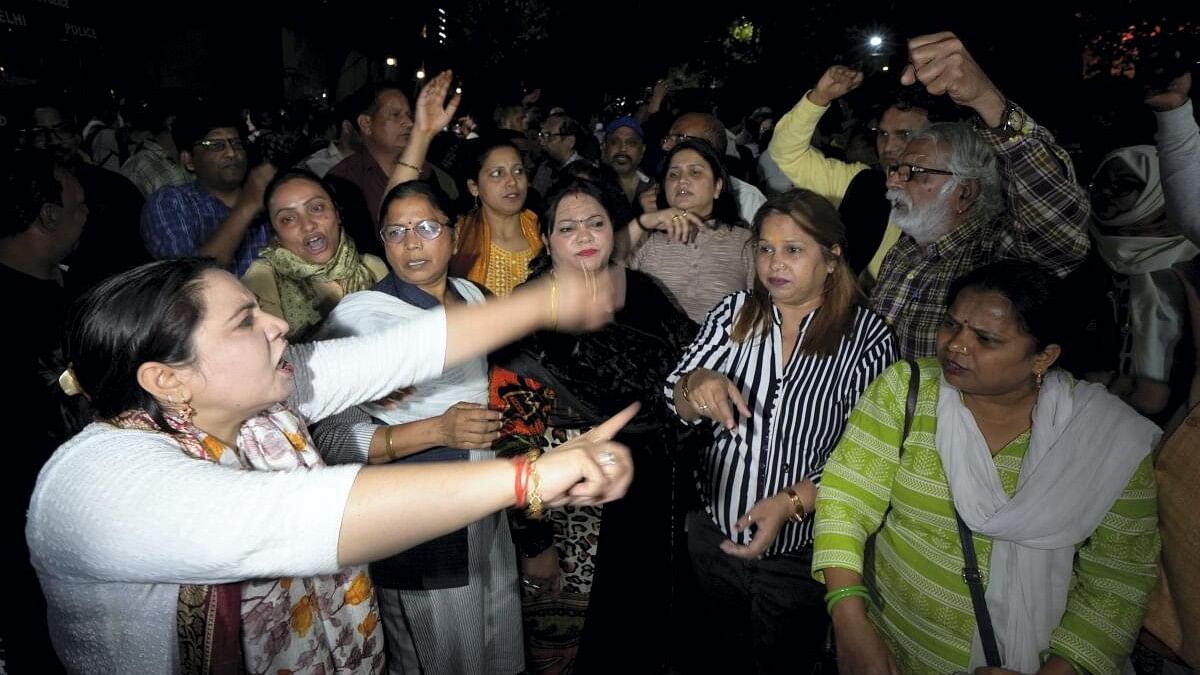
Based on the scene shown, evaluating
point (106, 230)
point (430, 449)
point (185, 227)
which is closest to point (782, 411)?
point (430, 449)

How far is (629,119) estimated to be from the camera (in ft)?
19.5

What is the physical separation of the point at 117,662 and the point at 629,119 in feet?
17.9

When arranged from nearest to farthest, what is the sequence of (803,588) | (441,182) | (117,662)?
(117,662)
(803,588)
(441,182)

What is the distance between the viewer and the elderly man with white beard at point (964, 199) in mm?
2229

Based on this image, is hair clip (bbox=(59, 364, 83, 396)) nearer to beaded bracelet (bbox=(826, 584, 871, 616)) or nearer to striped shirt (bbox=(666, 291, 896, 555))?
striped shirt (bbox=(666, 291, 896, 555))

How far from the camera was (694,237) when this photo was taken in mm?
3338

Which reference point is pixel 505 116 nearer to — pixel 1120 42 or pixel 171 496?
pixel 1120 42

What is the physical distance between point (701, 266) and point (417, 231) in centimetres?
141

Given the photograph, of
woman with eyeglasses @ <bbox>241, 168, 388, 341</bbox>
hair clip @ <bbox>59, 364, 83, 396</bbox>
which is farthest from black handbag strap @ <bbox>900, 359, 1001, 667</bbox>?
woman with eyeglasses @ <bbox>241, 168, 388, 341</bbox>

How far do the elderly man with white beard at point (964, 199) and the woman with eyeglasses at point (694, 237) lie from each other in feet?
2.41

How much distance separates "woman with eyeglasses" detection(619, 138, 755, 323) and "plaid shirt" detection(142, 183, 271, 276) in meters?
1.92

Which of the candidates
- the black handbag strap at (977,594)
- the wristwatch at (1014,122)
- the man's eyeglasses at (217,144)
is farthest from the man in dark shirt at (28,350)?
the wristwatch at (1014,122)

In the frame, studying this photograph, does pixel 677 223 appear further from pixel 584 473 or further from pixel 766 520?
pixel 584 473

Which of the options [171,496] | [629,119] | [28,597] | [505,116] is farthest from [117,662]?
[505,116]
